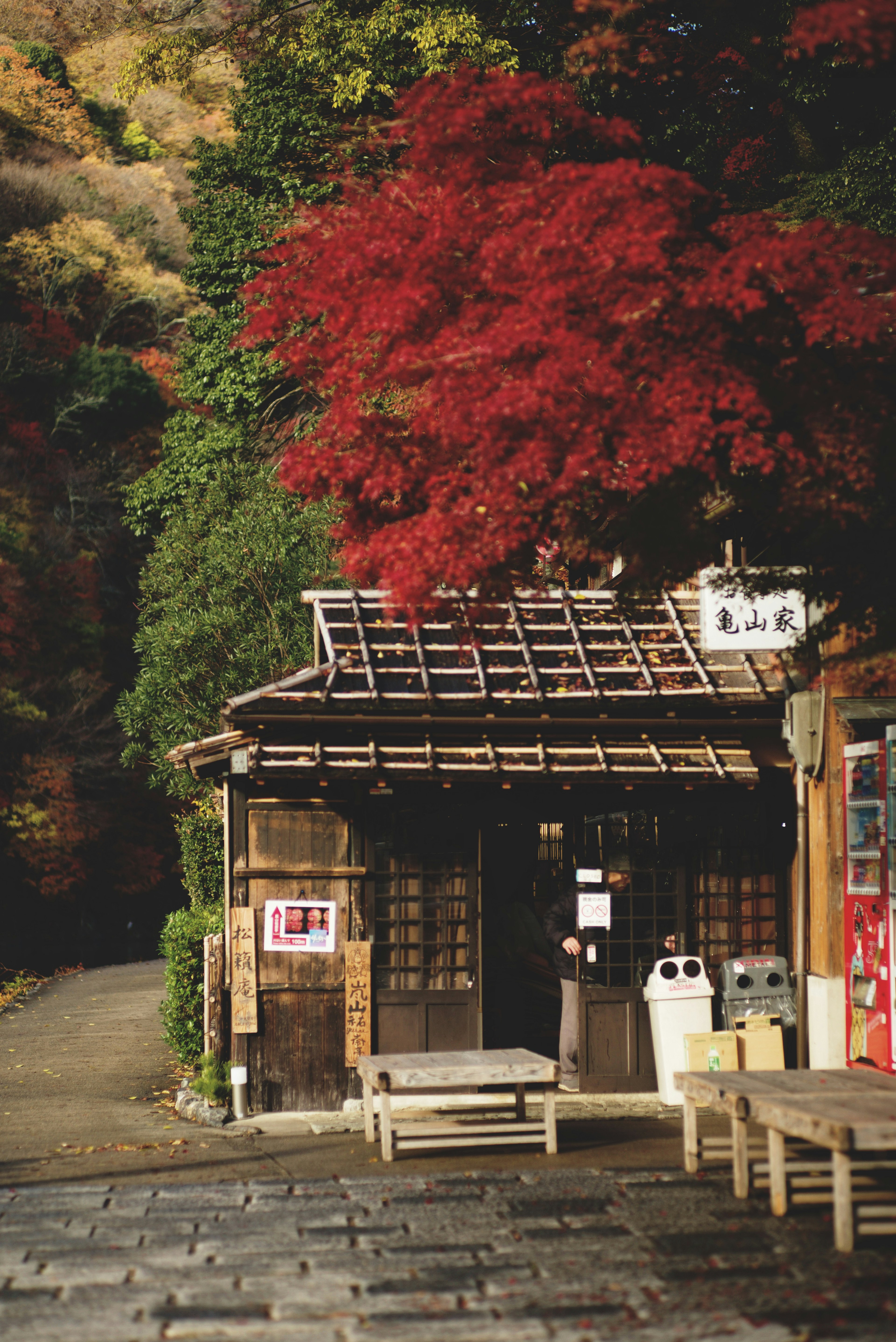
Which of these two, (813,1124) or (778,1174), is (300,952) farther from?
(813,1124)

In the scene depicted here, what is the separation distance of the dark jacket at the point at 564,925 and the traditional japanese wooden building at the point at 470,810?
9.6 inches

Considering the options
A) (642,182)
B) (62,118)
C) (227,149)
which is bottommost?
(642,182)

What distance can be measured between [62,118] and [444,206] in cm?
4533

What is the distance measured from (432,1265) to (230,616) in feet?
51.6

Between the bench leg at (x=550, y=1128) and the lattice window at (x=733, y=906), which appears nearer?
the bench leg at (x=550, y=1128)

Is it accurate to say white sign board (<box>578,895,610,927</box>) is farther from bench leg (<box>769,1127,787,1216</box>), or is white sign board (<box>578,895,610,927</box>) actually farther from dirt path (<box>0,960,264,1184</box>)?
bench leg (<box>769,1127,787,1216</box>)

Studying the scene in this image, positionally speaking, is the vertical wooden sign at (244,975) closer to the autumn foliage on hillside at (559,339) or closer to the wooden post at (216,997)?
the wooden post at (216,997)

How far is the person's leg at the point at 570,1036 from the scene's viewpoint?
1111cm

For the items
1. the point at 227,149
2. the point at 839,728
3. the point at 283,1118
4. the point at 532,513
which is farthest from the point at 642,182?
the point at 227,149

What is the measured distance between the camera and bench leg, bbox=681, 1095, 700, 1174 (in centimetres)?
800

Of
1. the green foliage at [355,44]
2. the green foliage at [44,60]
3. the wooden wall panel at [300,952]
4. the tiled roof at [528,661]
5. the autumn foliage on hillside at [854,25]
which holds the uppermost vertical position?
the green foliage at [44,60]

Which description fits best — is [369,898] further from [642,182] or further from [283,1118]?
[642,182]

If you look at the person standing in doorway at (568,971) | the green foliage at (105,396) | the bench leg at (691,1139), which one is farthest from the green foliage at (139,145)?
the bench leg at (691,1139)

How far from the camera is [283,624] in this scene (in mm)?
21000
